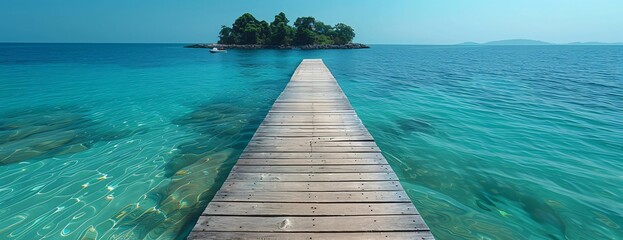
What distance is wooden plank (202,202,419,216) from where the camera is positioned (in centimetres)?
373

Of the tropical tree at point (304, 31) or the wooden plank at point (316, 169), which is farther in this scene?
the tropical tree at point (304, 31)

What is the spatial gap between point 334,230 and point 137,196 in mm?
4884

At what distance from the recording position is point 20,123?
419 inches

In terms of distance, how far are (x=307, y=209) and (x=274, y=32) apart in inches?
4183


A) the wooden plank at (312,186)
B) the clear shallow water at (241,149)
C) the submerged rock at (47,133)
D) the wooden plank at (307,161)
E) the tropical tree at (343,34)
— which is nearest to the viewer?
the wooden plank at (312,186)

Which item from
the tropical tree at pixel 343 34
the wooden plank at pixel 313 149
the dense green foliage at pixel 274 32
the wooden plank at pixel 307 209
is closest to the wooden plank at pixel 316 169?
the wooden plank at pixel 313 149

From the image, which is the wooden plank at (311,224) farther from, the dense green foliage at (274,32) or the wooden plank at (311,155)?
the dense green foliage at (274,32)

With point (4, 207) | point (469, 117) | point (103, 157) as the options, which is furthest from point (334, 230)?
point (469, 117)

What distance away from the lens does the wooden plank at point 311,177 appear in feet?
15.3

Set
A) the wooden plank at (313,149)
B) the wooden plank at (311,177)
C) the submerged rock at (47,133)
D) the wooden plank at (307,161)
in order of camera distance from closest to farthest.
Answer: the wooden plank at (311,177)
the wooden plank at (307,161)
the wooden plank at (313,149)
the submerged rock at (47,133)

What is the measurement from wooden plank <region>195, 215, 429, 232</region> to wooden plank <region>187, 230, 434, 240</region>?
69mm

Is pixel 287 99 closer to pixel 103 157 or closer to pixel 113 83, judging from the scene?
pixel 103 157

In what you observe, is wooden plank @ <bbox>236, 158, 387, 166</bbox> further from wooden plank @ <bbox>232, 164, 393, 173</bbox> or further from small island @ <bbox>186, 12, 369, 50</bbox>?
small island @ <bbox>186, 12, 369, 50</bbox>

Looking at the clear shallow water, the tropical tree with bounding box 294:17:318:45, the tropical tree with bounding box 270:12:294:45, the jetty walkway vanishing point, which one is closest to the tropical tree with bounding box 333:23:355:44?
the tropical tree with bounding box 294:17:318:45
